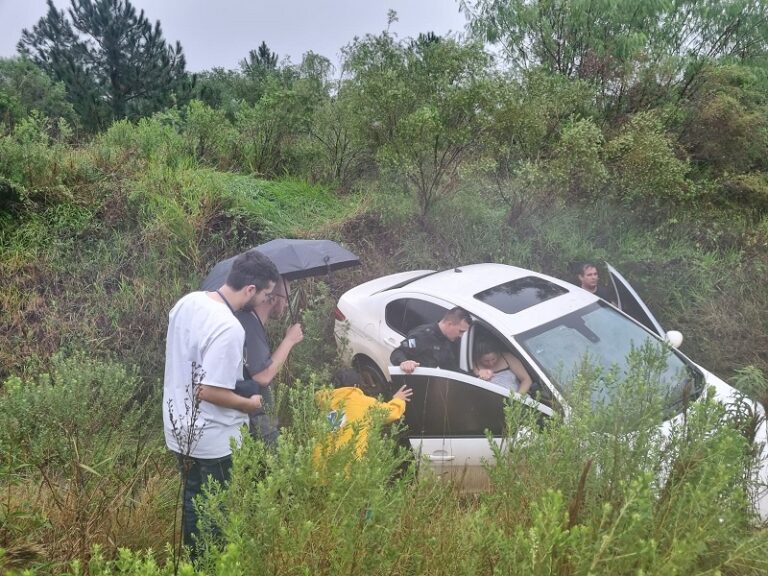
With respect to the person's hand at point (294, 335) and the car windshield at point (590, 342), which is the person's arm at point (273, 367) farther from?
the car windshield at point (590, 342)

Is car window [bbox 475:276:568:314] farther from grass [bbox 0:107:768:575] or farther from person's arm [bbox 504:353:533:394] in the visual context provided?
grass [bbox 0:107:768:575]

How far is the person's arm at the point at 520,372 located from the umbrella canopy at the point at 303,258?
209cm

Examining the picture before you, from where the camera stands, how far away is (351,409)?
12.9 ft

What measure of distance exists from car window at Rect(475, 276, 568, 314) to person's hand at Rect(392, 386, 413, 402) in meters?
0.98

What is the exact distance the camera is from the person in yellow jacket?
2305 mm

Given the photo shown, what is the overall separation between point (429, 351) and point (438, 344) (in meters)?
0.09

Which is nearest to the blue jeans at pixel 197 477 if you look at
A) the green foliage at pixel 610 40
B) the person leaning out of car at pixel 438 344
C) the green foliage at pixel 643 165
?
the person leaning out of car at pixel 438 344

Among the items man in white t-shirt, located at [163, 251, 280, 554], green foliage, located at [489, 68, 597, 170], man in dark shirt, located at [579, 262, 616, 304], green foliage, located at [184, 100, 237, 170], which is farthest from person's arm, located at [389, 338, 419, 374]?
green foliage, located at [184, 100, 237, 170]

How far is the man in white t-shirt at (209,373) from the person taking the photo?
2889 millimetres

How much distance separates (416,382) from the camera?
4.59 metres

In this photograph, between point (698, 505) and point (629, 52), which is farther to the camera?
point (629, 52)

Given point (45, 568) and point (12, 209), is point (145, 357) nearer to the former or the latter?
point (12, 209)

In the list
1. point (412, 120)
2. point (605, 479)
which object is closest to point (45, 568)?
point (605, 479)

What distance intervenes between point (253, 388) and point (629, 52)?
1018 centimetres
